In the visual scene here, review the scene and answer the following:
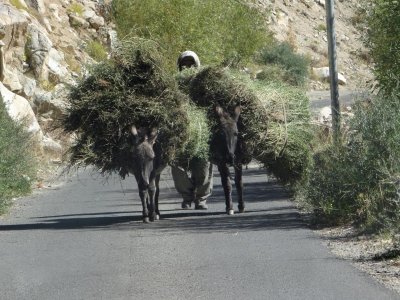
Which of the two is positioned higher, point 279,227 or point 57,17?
point 57,17

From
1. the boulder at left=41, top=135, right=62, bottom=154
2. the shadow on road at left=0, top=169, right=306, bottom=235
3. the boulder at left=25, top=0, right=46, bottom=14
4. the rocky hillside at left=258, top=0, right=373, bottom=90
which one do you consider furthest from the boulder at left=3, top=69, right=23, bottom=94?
the rocky hillside at left=258, top=0, right=373, bottom=90

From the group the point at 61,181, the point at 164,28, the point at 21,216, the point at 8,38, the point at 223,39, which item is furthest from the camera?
the point at 223,39

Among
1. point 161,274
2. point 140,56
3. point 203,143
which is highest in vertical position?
point 140,56

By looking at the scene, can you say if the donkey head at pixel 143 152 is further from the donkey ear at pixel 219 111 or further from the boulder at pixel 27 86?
the boulder at pixel 27 86

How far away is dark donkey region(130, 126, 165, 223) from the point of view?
17.9 meters

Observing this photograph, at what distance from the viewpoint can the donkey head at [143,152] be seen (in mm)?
17922

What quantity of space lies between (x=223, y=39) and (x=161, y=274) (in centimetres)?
4205

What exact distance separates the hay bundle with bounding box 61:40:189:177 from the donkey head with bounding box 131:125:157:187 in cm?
13

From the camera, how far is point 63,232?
17.4 m

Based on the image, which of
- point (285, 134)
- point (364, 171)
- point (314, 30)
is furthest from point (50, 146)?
point (314, 30)

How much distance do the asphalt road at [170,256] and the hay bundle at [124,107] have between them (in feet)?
3.92

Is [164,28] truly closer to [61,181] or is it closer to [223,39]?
[223,39]

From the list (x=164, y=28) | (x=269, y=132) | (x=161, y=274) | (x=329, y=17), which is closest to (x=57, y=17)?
(x=164, y=28)

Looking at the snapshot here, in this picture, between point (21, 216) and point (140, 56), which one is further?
point (21, 216)
